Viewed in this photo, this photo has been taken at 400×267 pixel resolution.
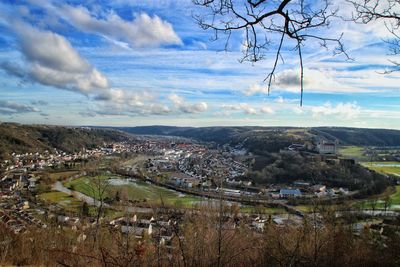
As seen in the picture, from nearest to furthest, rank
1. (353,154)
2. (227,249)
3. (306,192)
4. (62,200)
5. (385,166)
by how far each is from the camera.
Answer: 1. (227,249)
2. (62,200)
3. (306,192)
4. (385,166)
5. (353,154)

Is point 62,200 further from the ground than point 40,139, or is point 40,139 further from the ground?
point 40,139

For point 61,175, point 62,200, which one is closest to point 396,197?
point 62,200

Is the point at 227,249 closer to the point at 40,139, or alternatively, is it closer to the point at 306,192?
the point at 306,192

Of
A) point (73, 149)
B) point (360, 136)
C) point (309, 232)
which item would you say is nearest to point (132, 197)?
point (309, 232)

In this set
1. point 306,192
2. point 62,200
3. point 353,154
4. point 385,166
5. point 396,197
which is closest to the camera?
point 62,200

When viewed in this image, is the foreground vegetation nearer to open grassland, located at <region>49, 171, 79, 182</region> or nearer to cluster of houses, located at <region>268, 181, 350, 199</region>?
cluster of houses, located at <region>268, 181, 350, 199</region>

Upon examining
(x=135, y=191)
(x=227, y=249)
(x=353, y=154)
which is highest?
(x=227, y=249)

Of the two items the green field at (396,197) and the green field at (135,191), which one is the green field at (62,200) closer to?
the green field at (135,191)

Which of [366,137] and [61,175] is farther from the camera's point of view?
[366,137]

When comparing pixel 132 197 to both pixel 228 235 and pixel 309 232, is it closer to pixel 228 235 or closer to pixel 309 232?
pixel 309 232
